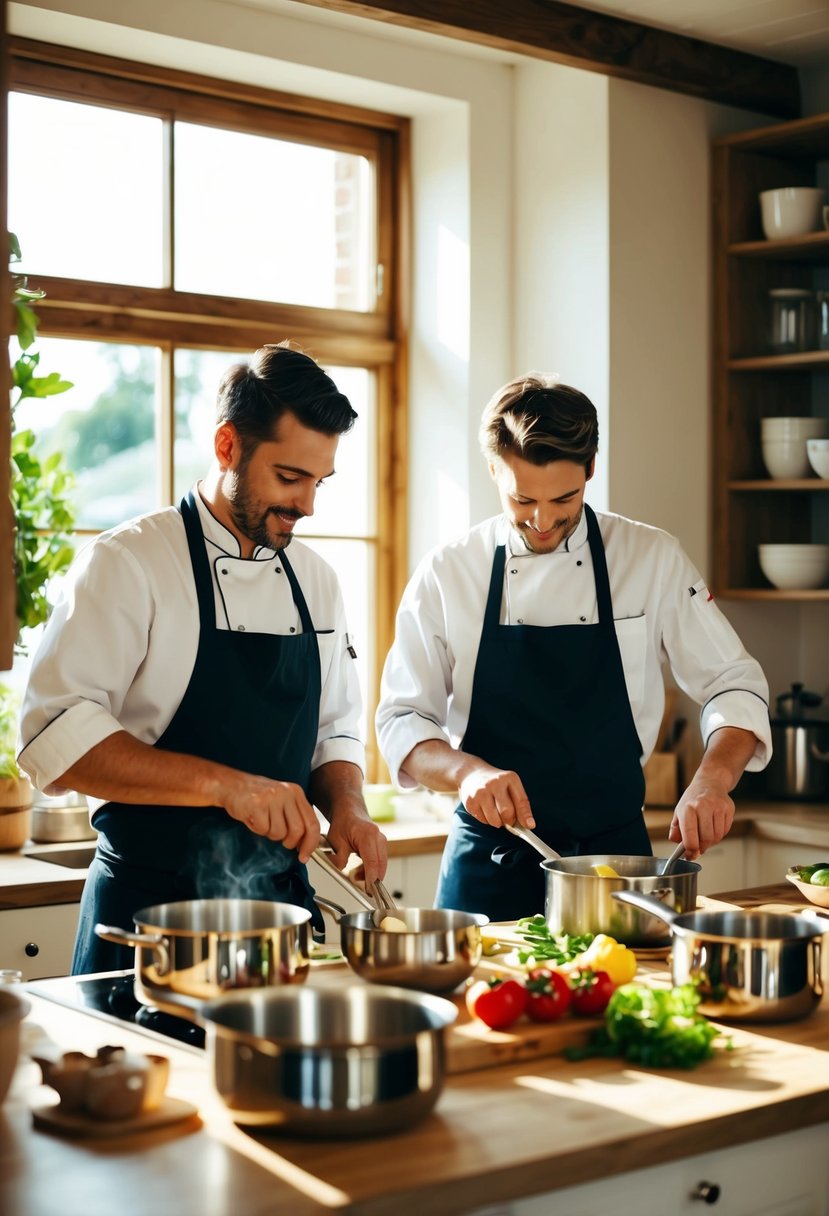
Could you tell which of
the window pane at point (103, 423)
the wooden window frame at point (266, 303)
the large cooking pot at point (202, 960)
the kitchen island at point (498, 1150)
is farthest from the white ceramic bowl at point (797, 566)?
the large cooking pot at point (202, 960)

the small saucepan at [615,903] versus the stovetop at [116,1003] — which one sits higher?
the small saucepan at [615,903]

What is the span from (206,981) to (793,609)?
10.6ft

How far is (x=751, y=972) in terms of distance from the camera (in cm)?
201

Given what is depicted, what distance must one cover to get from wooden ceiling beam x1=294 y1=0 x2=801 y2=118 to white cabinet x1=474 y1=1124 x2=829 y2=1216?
2719 millimetres

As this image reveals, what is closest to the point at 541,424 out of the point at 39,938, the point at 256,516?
the point at 256,516

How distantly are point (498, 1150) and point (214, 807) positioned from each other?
1.02 metres

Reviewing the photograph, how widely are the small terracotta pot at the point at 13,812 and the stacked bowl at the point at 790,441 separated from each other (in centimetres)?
227

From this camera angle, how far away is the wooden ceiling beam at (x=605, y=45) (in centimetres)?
364

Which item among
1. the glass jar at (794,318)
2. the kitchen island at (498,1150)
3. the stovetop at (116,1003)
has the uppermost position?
the glass jar at (794,318)

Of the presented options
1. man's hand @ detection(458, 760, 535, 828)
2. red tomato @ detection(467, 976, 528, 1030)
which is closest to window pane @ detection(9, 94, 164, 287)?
man's hand @ detection(458, 760, 535, 828)

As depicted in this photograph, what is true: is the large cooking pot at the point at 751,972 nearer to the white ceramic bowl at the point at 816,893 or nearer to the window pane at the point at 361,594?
the white ceramic bowl at the point at 816,893

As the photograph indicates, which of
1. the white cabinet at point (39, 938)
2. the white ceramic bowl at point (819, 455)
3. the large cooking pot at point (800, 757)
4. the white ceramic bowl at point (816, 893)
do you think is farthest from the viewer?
the large cooking pot at point (800, 757)

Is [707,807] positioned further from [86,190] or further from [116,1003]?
[86,190]

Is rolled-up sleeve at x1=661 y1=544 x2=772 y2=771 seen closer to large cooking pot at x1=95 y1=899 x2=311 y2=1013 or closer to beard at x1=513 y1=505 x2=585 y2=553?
beard at x1=513 y1=505 x2=585 y2=553
